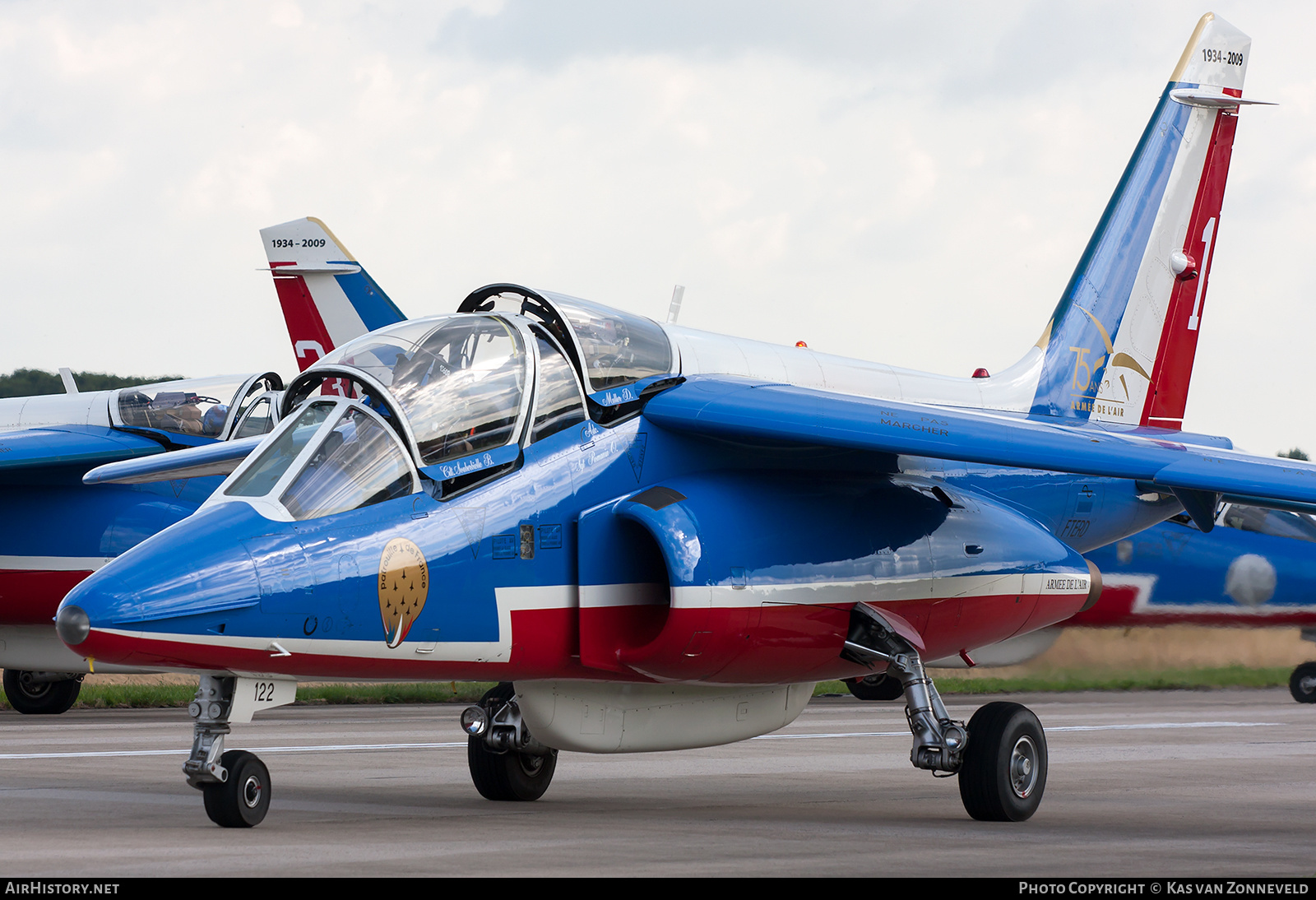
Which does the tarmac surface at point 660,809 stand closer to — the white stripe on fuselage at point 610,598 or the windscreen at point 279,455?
the white stripe on fuselage at point 610,598

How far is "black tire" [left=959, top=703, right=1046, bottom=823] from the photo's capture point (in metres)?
9.67

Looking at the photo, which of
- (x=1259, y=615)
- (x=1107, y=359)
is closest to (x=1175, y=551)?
(x=1259, y=615)

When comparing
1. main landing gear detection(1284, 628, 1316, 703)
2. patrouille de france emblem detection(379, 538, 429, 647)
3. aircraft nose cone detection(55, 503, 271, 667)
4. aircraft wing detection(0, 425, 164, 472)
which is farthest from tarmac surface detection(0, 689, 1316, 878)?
main landing gear detection(1284, 628, 1316, 703)

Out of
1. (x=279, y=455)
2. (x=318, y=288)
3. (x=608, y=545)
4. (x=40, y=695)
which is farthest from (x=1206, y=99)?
(x=40, y=695)

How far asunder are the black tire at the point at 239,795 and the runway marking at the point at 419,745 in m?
4.74

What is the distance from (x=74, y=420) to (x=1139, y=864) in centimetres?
1474

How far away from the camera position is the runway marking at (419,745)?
13.8 meters

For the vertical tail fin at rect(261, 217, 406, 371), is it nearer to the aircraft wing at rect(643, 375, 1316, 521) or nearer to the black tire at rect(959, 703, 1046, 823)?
the aircraft wing at rect(643, 375, 1316, 521)

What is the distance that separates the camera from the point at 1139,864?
7.59 meters

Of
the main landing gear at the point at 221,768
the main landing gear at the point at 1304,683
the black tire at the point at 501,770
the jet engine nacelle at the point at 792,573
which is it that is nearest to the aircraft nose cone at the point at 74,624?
the main landing gear at the point at 221,768

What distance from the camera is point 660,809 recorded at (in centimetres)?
1051

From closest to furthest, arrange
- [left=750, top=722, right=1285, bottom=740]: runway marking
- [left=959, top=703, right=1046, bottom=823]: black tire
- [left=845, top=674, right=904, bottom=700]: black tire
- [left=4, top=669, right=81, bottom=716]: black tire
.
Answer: [left=959, top=703, right=1046, bottom=823]: black tire
[left=750, top=722, right=1285, bottom=740]: runway marking
[left=4, top=669, right=81, bottom=716]: black tire
[left=845, top=674, right=904, bottom=700]: black tire

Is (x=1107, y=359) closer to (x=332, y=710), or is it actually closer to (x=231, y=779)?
(x=231, y=779)

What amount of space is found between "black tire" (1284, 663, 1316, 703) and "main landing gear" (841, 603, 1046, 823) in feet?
47.4
